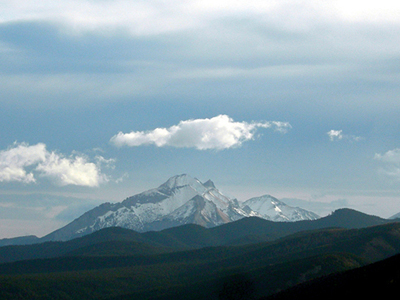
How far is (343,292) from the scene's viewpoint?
19112 cm

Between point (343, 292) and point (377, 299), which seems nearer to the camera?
point (377, 299)

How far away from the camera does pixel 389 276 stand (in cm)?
16600

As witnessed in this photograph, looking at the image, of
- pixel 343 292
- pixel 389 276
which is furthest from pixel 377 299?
pixel 343 292

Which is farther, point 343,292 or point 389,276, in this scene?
point 343,292

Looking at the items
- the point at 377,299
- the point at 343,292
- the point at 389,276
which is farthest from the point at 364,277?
the point at 377,299

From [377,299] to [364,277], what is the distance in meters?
43.9

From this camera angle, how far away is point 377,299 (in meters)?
153

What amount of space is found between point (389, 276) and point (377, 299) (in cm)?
1548

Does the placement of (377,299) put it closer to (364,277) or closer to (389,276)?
(389,276)

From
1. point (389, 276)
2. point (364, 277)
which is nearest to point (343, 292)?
point (364, 277)

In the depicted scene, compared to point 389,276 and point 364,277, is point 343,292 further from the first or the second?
point 389,276

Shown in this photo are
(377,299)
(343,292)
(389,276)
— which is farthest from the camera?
(343,292)

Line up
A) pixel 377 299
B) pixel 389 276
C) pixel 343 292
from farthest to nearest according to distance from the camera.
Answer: pixel 343 292, pixel 389 276, pixel 377 299
